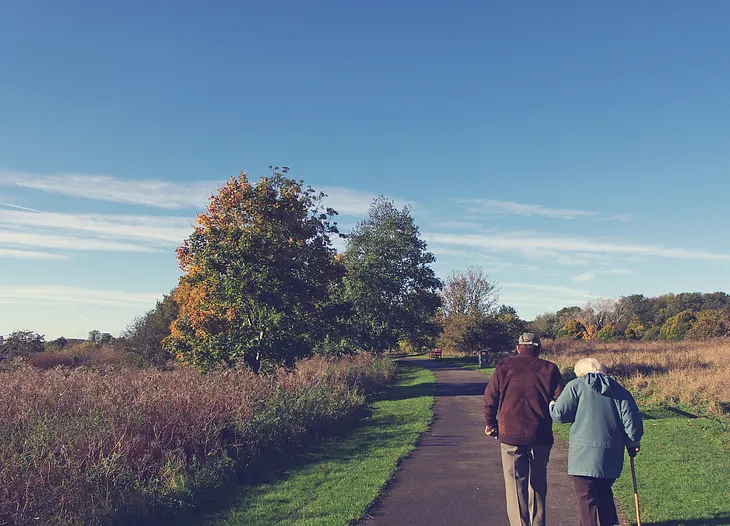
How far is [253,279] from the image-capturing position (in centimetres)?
1772

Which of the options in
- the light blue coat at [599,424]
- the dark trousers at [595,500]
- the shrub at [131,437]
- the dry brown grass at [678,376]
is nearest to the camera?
the light blue coat at [599,424]

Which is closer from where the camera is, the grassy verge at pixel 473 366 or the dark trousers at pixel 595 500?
the dark trousers at pixel 595 500

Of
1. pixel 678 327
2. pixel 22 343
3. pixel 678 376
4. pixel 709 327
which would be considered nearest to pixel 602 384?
pixel 678 376

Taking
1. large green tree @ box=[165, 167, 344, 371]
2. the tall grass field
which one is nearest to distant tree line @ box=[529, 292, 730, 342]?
the tall grass field

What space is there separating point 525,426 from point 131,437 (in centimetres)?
562

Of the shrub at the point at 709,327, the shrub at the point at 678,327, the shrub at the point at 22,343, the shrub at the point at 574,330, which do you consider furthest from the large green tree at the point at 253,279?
the shrub at the point at 574,330

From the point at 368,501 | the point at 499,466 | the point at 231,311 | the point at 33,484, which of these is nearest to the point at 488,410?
the point at 368,501

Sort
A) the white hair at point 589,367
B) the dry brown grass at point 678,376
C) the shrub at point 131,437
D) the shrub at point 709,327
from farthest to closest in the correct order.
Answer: the shrub at point 709,327, the dry brown grass at point 678,376, the shrub at point 131,437, the white hair at point 589,367

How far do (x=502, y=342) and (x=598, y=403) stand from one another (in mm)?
30381

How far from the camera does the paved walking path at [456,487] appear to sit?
21.6 ft

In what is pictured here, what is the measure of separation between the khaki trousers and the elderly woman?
1.76 ft

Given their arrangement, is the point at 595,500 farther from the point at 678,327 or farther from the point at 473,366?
the point at 678,327

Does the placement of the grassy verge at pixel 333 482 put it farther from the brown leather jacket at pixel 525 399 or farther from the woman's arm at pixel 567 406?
the woman's arm at pixel 567 406

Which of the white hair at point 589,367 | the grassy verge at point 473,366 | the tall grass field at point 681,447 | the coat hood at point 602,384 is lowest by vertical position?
the grassy verge at point 473,366
